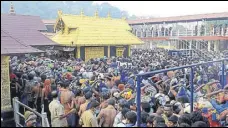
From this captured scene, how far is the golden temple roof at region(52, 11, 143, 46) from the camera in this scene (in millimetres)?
19391

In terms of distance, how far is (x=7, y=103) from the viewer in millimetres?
6340


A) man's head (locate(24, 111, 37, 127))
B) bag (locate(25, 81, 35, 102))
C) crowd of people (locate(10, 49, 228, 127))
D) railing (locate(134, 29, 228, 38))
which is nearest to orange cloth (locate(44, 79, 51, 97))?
crowd of people (locate(10, 49, 228, 127))

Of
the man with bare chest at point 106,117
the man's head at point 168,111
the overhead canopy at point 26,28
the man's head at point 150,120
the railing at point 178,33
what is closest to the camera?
the man's head at point 150,120

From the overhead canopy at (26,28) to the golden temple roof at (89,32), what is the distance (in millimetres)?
2989

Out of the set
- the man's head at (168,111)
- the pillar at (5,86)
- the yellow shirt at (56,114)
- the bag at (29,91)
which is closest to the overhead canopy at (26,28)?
the bag at (29,91)

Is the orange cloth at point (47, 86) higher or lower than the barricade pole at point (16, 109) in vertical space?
higher

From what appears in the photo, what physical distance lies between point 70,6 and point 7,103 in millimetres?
61704

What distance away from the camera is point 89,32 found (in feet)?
66.2

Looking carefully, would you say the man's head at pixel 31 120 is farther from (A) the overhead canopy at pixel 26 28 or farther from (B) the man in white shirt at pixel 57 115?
(A) the overhead canopy at pixel 26 28

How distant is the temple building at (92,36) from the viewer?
19.3m

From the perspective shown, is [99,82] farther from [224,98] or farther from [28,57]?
[28,57]

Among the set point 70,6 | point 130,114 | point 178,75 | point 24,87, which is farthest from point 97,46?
point 70,6

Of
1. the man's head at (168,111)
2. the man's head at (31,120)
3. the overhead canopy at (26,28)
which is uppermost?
the overhead canopy at (26,28)

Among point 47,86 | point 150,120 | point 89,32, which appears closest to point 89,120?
point 150,120
